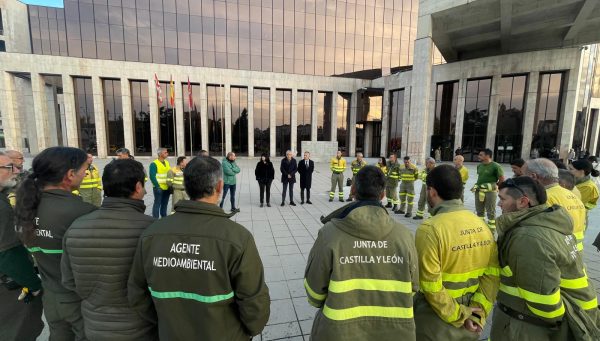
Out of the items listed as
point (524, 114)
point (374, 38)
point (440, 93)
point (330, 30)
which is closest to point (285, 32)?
point (330, 30)

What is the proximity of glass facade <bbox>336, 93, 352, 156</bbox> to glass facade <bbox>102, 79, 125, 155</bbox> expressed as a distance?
21.3 meters

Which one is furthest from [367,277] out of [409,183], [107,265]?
[409,183]

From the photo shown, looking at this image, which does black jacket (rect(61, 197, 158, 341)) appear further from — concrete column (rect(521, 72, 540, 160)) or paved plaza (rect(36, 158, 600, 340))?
concrete column (rect(521, 72, 540, 160))

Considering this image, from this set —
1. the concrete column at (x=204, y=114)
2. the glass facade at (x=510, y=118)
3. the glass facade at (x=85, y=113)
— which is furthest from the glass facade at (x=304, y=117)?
the glass facade at (x=85, y=113)

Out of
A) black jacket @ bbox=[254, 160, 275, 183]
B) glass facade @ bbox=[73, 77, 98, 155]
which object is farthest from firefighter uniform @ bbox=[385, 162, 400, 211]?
glass facade @ bbox=[73, 77, 98, 155]

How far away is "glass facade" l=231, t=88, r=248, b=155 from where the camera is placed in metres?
26.7

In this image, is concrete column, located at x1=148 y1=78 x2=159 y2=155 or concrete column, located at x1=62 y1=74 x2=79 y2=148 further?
concrete column, located at x1=148 y1=78 x2=159 y2=155

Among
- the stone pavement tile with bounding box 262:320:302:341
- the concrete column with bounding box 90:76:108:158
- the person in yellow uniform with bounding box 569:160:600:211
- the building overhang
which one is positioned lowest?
the stone pavement tile with bounding box 262:320:302:341

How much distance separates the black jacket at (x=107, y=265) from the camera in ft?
5.50

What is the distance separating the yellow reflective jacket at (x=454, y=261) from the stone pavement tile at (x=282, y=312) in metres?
1.95

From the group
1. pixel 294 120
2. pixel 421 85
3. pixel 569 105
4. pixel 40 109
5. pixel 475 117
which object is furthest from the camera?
pixel 294 120

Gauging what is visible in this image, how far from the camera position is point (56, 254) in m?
1.96

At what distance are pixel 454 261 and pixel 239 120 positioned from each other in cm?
2682

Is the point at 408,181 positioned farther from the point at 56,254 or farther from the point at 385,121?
the point at 385,121
